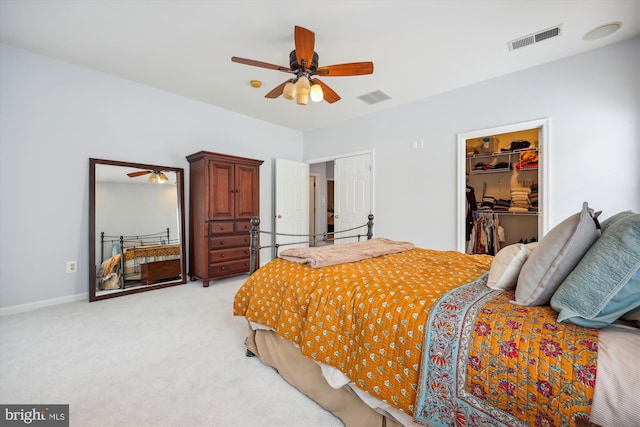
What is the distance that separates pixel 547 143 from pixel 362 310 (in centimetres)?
321

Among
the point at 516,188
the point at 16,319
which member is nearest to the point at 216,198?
the point at 16,319

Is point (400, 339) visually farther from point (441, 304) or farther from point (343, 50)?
point (343, 50)

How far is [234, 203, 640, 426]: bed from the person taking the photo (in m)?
0.80

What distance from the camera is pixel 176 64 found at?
3.17 meters

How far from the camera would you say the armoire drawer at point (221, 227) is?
3.90m

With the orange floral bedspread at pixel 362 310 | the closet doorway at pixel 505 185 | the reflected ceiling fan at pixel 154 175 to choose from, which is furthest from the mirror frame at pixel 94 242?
the closet doorway at pixel 505 185

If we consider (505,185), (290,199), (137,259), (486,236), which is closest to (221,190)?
(137,259)

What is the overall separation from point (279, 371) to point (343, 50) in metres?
2.95

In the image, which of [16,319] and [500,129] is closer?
[16,319]

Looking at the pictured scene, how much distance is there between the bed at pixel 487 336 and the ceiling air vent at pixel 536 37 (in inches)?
91.9

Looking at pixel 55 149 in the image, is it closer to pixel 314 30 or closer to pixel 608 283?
pixel 314 30

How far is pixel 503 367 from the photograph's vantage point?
35.4 inches

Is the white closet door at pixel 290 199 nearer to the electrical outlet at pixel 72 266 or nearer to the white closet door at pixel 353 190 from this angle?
the white closet door at pixel 353 190

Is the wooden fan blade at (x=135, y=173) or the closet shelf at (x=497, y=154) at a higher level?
the closet shelf at (x=497, y=154)
